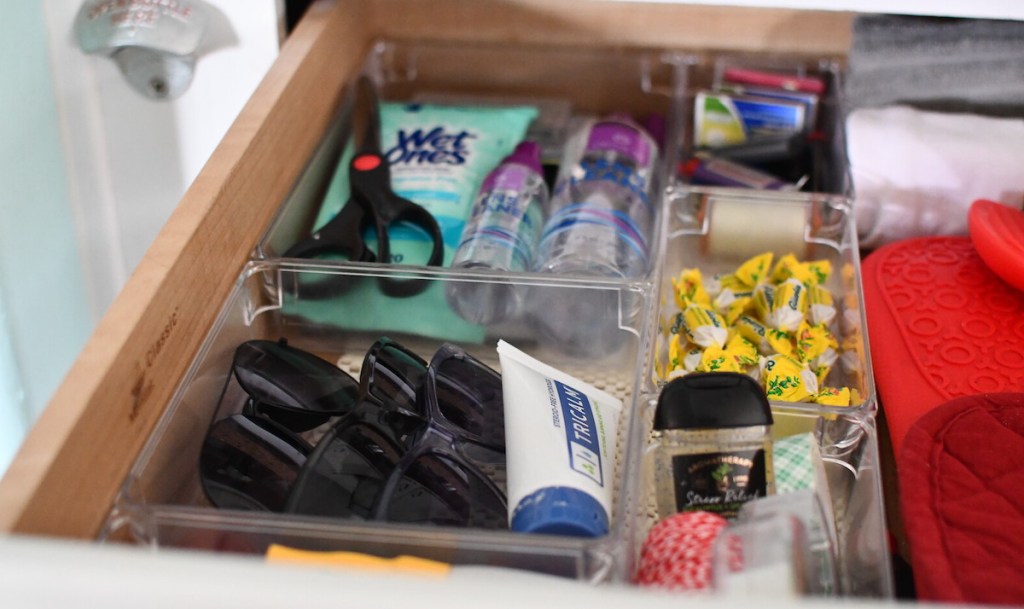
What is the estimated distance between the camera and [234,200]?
75 centimetres

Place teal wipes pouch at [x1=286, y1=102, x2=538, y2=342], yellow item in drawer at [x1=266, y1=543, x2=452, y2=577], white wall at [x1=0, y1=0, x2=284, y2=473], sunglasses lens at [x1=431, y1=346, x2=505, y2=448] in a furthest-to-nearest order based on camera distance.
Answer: white wall at [x1=0, y1=0, x2=284, y2=473]
teal wipes pouch at [x1=286, y1=102, x2=538, y2=342]
sunglasses lens at [x1=431, y1=346, x2=505, y2=448]
yellow item in drawer at [x1=266, y1=543, x2=452, y2=577]

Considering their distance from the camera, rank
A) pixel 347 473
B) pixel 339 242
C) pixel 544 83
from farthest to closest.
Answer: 1. pixel 544 83
2. pixel 339 242
3. pixel 347 473

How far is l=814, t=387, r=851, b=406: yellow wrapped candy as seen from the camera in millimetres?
709

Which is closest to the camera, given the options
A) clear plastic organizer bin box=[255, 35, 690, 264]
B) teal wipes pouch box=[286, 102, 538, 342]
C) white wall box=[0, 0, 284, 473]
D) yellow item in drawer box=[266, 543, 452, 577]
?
yellow item in drawer box=[266, 543, 452, 577]

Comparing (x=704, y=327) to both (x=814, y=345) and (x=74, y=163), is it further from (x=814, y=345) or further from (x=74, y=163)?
(x=74, y=163)

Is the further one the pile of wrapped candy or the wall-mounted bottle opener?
the wall-mounted bottle opener

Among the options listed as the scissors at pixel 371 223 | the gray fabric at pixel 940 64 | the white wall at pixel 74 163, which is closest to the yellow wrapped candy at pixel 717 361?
the scissors at pixel 371 223

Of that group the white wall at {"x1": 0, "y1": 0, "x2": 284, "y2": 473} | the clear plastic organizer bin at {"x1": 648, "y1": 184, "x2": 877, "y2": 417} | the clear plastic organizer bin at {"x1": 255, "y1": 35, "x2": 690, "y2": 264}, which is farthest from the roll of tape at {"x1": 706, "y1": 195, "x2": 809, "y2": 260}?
the white wall at {"x1": 0, "y1": 0, "x2": 284, "y2": 473}

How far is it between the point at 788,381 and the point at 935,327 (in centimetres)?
14

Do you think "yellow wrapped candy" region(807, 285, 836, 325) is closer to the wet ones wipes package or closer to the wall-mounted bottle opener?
the wet ones wipes package

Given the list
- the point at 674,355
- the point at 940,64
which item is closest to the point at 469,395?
the point at 674,355

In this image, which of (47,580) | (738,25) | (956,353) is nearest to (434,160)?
(738,25)

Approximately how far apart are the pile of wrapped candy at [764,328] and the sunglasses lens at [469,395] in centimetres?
13

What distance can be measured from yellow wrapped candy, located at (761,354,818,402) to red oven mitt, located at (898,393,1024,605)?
0.08 m
